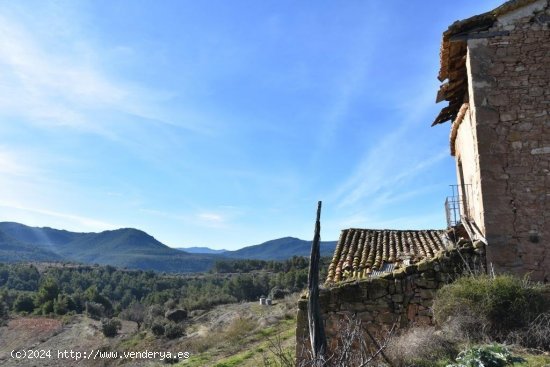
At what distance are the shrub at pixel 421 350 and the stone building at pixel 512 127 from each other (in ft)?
6.83

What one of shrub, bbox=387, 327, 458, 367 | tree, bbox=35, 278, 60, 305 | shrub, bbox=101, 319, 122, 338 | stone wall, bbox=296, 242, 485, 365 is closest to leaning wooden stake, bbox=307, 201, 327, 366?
shrub, bbox=387, 327, 458, 367

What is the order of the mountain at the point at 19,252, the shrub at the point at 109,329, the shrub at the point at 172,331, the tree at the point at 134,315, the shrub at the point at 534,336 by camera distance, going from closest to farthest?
the shrub at the point at 534,336, the shrub at the point at 172,331, the shrub at the point at 109,329, the tree at the point at 134,315, the mountain at the point at 19,252

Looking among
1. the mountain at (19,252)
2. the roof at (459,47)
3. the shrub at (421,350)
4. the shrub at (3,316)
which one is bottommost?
the shrub at (3,316)

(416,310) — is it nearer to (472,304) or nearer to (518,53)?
(472,304)

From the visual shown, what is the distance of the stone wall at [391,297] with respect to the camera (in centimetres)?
737

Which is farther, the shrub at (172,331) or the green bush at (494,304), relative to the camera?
the shrub at (172,331)

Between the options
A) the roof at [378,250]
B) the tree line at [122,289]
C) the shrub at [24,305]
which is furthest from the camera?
the shrub at [24,305]

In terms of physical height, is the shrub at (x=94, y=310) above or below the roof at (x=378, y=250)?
below

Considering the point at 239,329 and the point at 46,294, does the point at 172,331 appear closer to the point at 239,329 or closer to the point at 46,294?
the point at 239,329

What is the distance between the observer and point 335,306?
7.61 meters

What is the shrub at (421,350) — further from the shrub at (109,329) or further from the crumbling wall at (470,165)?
the shrub at (109,329)

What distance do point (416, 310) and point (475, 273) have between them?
1.16 metres

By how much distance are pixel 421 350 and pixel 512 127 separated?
161 inches

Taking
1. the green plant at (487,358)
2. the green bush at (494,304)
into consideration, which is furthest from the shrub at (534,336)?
the green plant at (487,358)
